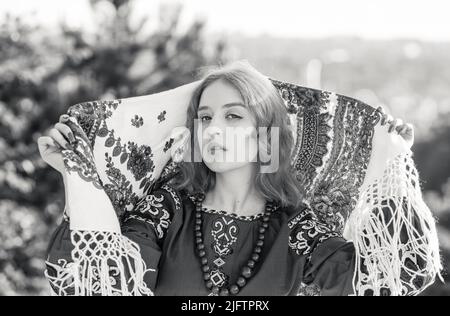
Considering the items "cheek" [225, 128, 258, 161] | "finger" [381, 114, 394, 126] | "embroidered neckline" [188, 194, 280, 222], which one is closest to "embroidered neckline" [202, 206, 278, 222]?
"embroidered neckline" [188, 194, 280, 222]

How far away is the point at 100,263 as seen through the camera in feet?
5.46

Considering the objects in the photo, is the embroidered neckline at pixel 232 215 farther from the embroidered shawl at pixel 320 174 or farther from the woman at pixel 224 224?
the embroidered shawl at pixel 320 174

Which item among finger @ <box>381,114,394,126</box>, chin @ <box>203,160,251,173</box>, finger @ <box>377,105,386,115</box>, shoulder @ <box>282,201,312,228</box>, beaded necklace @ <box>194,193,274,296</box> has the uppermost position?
finger @ <box>377,105,386,115</box>

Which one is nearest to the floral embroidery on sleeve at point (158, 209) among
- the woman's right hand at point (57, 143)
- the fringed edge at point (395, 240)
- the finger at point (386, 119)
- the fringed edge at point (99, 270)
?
the fringed edge at point (99, 270)

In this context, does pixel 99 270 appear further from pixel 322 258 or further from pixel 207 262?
pixel 322 258

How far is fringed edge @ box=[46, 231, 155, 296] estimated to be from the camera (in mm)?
1616

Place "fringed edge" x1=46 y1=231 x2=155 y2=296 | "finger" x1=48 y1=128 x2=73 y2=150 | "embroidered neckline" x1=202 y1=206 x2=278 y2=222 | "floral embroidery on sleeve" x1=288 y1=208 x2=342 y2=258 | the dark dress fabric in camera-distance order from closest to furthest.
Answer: "fringed edge" x1=46 y1=231 x2=155 y2=296, "finger" x1=48 y1=128 x2=73 y2=150, the dark dress fabric, "floral embroidery on sleeve" x1=288 y1=208 x2=342 y2=258, "embroidered neckline" x1=202 y1=206 x2=278 y2=222

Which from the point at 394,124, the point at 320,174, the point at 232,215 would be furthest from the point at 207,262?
the point at 394,124

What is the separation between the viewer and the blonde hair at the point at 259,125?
2.07 meters

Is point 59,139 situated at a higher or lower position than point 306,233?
higher

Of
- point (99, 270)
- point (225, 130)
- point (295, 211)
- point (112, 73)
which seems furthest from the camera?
point (112, 73)

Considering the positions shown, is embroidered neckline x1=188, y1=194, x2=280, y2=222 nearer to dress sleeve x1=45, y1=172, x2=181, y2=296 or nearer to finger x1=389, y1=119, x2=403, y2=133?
dress sleeve x1=45, y1=172, x2=181, y2=296

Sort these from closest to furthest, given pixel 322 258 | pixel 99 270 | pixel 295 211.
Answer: pixel 99 270 < pixel 322 258 < pixel 295 211

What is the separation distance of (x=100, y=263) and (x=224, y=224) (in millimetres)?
504
